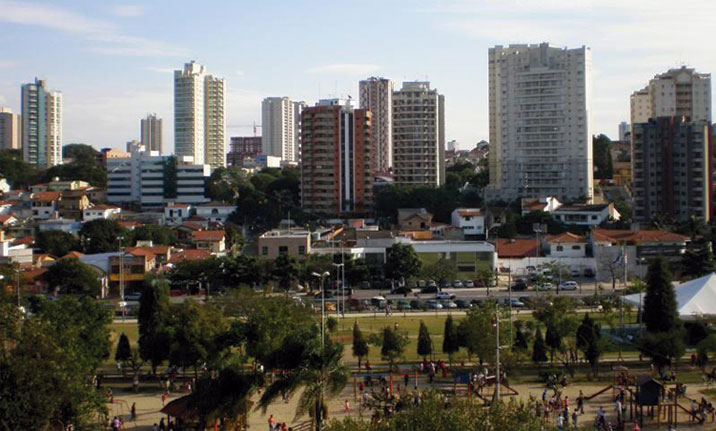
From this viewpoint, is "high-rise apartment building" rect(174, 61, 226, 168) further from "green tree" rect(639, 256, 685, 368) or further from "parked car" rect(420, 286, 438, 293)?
"green tree" rect(639, 256, 685, 368)

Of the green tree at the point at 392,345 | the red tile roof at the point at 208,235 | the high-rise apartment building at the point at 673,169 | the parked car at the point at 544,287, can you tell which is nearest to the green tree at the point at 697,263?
the parked car at the point at 544,287

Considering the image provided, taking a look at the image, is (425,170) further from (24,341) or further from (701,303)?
(24,341)

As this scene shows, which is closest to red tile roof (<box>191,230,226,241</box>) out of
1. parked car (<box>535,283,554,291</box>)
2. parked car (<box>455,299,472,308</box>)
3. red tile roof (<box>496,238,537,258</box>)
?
red tile roof (<box>496,238,537,258</box>)

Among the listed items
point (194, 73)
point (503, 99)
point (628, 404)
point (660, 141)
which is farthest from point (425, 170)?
point (628, 404)

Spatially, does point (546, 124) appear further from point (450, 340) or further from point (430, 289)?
point (450, 340)

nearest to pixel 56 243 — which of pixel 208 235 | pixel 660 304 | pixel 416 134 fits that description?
pixel 208 235

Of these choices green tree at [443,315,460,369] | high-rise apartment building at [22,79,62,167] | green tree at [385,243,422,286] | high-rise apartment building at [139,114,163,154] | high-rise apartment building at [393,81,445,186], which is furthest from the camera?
high-rise apartment building at [139,114,163,154]
